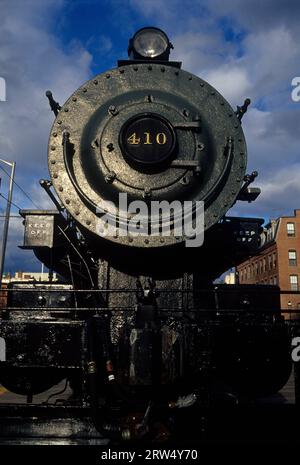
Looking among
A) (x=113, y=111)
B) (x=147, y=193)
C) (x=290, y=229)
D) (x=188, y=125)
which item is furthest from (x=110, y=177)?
(x=290, y=229)

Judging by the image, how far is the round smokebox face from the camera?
15.5 ft

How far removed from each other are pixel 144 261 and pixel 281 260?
4633 centimetres

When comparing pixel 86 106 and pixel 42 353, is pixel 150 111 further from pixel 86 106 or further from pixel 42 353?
pixel 42 353

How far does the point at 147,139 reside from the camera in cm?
477

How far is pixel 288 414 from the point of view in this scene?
378cm

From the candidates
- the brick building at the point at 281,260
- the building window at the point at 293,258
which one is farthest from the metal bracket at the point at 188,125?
the building window at the point at 293,258

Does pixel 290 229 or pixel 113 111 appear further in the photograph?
pixel 290 229

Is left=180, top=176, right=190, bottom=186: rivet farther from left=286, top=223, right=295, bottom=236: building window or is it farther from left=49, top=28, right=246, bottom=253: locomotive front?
left=286, top=223, right=295, bottom=236: building window

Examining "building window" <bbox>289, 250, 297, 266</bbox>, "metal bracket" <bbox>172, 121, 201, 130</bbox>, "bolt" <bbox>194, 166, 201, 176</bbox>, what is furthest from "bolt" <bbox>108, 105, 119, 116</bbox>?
"building window" <bbox>289, 250, 297, 266</bbox>

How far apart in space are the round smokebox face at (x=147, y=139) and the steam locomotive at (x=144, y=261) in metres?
0.01

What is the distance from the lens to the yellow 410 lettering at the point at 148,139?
15.6 ft

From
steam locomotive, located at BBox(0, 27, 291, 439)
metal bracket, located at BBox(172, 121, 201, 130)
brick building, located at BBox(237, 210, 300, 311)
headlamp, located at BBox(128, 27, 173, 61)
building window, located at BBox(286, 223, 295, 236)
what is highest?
building window, located at BBox(286, 223, 295, 236)

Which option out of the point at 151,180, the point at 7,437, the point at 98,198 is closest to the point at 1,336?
the point at 7,437

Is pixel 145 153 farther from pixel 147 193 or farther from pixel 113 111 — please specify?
pixel 113 111
